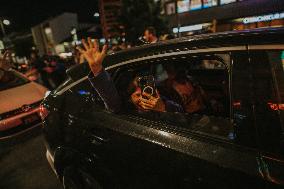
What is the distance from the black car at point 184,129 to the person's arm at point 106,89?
0.25 ft

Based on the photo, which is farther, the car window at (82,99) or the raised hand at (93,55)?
the car window at (82,99)

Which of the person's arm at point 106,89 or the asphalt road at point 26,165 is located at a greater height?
the person's arm at point 106,89

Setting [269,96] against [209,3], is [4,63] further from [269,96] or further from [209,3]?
[209,3]

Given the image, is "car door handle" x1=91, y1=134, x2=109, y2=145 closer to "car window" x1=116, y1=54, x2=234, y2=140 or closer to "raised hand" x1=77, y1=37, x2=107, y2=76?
"car window" x1=116, y1=54, x2=234, y2=140

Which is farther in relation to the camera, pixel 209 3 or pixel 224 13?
pixel 209 3

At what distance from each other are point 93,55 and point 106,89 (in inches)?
12.5

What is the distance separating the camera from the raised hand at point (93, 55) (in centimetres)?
220

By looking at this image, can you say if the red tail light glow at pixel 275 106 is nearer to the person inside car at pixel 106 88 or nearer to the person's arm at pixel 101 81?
the person inside car at pixel 106 88

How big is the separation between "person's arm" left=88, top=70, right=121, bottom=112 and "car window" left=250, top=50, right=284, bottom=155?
1126 mm

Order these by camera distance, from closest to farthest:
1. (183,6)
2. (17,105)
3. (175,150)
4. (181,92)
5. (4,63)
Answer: (175,150) → (181,92) → (17,105) → (4,63) → (183,6)

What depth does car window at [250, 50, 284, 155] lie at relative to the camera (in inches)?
56.0

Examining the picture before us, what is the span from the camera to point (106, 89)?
86.0 inches

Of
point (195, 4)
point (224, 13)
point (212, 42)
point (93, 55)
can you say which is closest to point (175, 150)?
point (212, 42)

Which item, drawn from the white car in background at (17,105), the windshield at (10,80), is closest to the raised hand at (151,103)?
the white car in background at (17,105)
